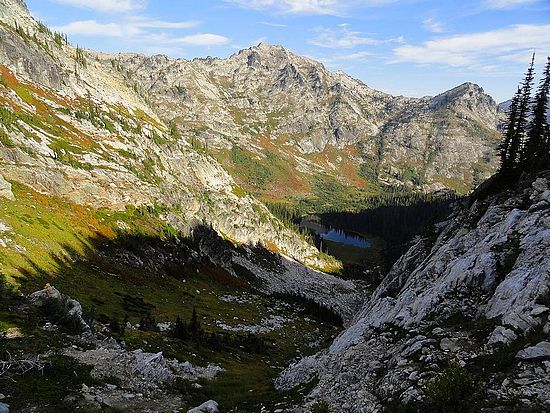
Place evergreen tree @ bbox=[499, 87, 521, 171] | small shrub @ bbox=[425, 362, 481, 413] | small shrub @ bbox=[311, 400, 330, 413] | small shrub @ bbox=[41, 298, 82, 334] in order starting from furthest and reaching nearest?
evergreen tree @ bbox=[499, 87, 521, 171] < small shrub @ bbox=[41, 298, 82, 334] < small shrub @ bbox=[311, 400, 330, 413] < small shrub @ bbox=[425, 362, 481, 413]

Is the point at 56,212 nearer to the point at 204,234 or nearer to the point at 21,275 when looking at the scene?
the point at 21,275

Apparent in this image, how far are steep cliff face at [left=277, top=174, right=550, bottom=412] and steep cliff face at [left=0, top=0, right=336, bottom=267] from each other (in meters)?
74.1

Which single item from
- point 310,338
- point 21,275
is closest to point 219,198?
point 310,338

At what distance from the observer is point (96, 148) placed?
11281 centimetres

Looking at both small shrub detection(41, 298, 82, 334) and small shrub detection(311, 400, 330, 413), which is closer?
small shrub detection(311, 400, 330, 413)

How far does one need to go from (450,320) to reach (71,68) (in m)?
187

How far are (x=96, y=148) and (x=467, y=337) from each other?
114822 millimetres

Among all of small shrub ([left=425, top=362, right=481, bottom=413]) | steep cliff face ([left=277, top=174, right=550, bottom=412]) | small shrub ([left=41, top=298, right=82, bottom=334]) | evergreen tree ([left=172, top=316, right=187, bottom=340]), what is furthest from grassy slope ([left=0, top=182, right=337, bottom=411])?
small shrub ([left=425, top=362, right=481, bottom=413])

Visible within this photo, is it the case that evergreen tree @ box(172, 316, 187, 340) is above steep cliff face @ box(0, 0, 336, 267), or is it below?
below

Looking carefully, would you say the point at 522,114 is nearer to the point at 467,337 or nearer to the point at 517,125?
the point at 517,125

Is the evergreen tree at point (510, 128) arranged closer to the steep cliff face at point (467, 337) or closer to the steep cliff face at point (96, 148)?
the steep cliff face at point (467, 337)

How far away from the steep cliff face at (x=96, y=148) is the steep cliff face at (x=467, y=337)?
7412 cm

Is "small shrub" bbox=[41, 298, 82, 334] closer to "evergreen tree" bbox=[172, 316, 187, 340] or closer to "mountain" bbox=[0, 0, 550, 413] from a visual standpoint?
"mountain" bbox=[0, 0, 550, 413]

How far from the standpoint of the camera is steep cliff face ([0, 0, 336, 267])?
290 feet
